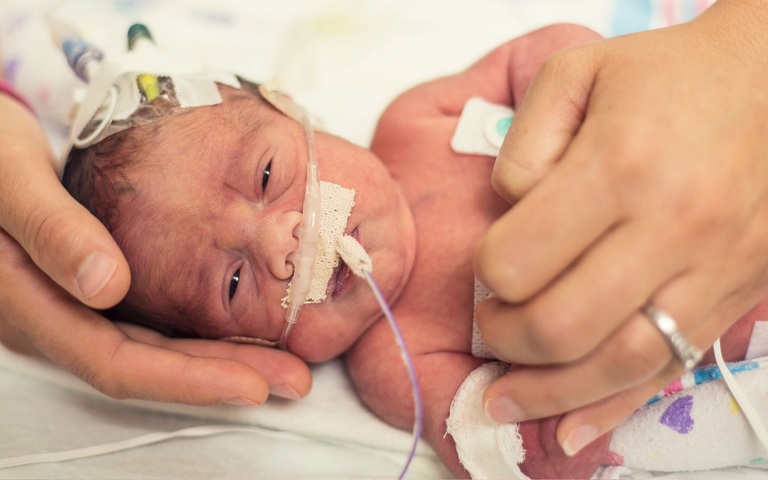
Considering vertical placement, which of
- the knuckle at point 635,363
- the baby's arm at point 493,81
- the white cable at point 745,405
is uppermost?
the baby's arm at point 493,81

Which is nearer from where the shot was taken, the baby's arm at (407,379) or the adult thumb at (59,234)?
the adult thumb at (59,234)

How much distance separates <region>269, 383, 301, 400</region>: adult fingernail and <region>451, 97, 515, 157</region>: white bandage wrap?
0.77 meters

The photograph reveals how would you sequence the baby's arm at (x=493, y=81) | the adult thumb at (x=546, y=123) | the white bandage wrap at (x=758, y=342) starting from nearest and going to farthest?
1. the adult thumb at (x=546, y=123)
2. the white bandage wrap at (x=758, y=342)
3. the baby's arm at (x=493, y=81)

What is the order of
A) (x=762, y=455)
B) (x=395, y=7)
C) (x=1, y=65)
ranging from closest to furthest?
(x=762, y=455)
(x=1, y=65)
(x=395, y=7)

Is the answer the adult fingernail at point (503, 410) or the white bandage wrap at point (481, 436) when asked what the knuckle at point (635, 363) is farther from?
the white bandage wrap at point (481, 436)

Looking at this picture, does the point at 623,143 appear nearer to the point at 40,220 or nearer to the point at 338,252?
the point at 338,252

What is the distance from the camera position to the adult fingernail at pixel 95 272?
1.18 metres

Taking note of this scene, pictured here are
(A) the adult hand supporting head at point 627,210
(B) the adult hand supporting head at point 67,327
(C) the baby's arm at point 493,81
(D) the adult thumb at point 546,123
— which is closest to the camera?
(A) the adult hand supporting head at point 627,210

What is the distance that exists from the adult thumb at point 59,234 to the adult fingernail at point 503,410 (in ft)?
2.44

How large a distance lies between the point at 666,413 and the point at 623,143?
803 mm

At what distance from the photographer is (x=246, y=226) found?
57.4 inches

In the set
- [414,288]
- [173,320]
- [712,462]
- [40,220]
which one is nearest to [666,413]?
[712,462]

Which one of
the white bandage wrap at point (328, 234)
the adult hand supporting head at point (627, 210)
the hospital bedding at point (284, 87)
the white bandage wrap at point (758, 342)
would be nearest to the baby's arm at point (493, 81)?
the hospital bedding at point (284, 87)

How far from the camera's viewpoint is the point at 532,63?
71.1 inches
